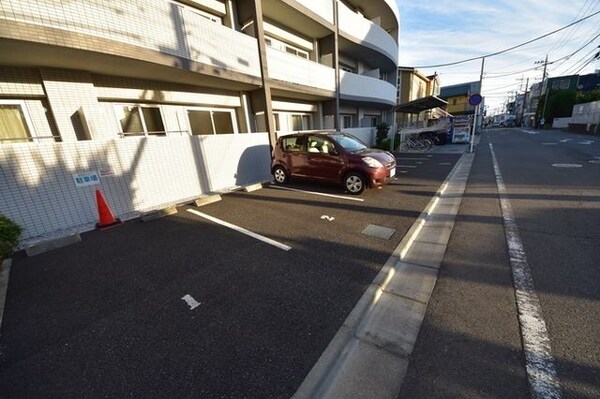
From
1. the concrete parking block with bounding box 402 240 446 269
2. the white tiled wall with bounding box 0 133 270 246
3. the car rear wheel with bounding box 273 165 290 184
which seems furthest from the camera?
the car rear wheel with bounding box 273 165 290 184

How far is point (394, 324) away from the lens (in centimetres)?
233

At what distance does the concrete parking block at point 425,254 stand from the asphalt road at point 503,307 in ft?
0.37

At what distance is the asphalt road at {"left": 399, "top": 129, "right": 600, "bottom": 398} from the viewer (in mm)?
1759

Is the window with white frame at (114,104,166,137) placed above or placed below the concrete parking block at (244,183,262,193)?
above

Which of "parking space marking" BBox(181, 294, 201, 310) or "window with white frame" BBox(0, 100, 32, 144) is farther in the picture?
"window with white frame" BBox(0, 100, 32, 144)

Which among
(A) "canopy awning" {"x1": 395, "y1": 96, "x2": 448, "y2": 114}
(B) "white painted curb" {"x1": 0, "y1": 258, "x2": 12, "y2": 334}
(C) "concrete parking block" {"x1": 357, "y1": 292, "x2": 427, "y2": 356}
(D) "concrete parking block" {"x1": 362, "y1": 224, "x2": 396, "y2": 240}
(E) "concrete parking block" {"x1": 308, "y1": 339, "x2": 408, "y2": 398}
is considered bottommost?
(C) "concrete parking block" {"x1": 357, "y1": 292, "x2": 427, "y2": 356}

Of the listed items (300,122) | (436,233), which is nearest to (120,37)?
(436,233)

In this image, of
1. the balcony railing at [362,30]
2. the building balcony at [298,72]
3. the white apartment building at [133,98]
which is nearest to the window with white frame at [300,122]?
the white apartment building at [133,98]

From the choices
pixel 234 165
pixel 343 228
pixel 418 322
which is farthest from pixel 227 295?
pixel 234 165

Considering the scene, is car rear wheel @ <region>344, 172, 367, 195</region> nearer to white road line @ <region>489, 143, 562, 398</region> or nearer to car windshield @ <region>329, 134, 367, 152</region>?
car windshield @ <region>329, 134, 367, 152</region>

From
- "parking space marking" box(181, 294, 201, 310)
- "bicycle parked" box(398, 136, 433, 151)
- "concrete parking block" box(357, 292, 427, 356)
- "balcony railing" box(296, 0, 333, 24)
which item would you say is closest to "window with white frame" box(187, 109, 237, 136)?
"balcony railing" box(296, 0, 333, 24)

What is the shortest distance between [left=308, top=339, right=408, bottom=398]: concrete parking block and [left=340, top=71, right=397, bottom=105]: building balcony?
41.8ft

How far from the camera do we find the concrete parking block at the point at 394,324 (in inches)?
83.2

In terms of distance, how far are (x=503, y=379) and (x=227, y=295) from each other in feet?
8.50
